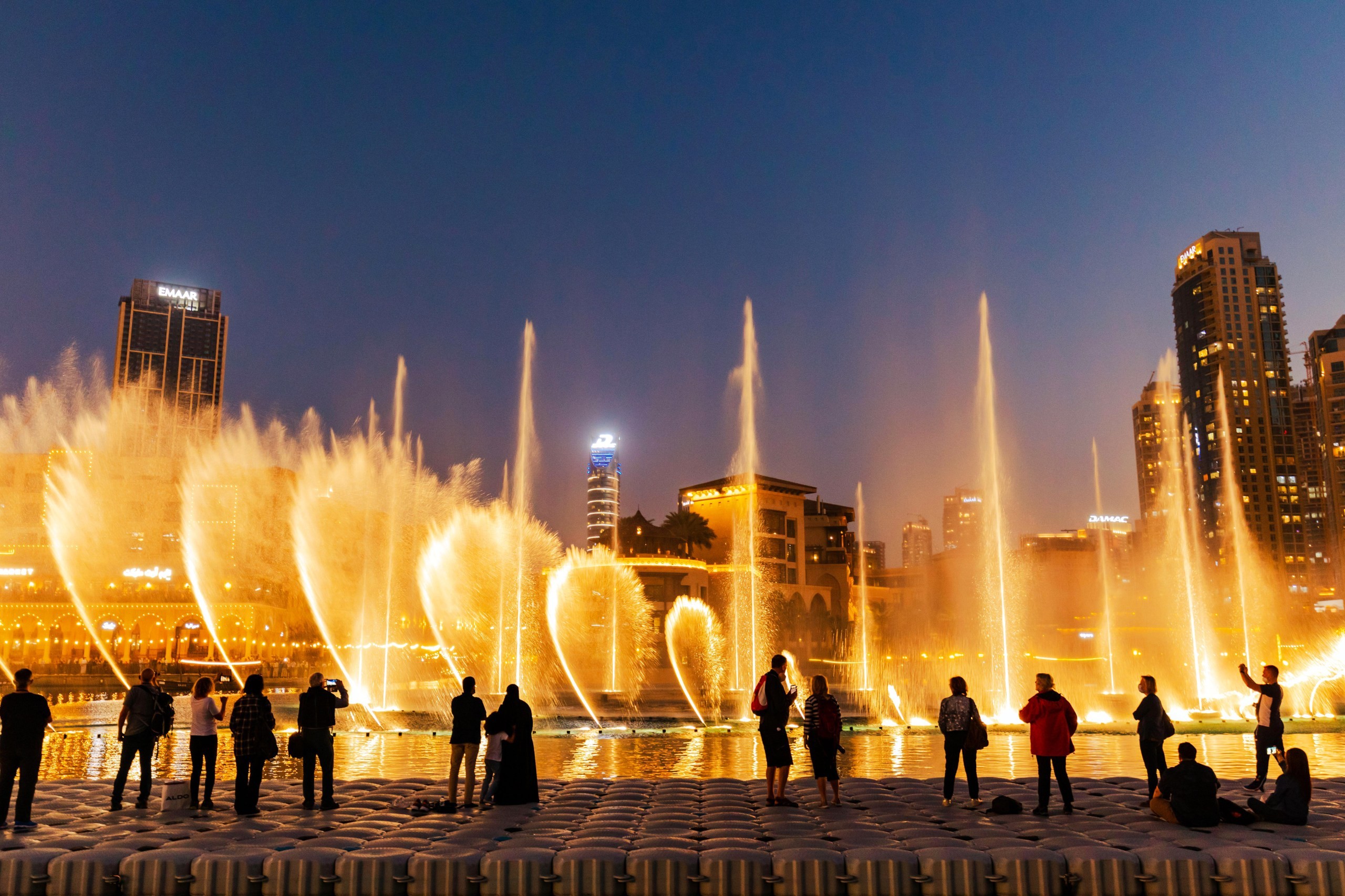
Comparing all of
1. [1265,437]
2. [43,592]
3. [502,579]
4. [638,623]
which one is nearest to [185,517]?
[43,592]

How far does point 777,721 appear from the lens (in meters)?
11.4

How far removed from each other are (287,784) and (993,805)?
9266 mm

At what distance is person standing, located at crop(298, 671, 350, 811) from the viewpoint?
11.4 metres

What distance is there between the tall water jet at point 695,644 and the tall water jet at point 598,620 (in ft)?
7.01

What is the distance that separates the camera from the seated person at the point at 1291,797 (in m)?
10.1

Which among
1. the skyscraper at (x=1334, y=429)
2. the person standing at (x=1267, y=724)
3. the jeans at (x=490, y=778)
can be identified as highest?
the skyscraper at (x=1334, y=429)

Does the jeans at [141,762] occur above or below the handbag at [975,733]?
below

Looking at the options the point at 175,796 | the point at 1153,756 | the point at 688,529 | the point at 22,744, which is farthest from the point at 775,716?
the point at 688,529

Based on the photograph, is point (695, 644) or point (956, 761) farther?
point (695, 644)

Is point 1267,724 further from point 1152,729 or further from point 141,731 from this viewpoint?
point 141,731

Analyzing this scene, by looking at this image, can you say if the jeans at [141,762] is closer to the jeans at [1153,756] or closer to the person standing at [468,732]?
the person standing at [468,732]

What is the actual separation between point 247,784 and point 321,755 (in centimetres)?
83

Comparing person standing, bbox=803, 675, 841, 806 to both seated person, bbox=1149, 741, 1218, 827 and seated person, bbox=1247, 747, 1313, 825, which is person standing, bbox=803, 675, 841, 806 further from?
seated person, bbox=1247, 747, 1313, 825

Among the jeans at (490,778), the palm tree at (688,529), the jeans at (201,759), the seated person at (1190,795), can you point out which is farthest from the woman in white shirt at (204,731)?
the palm tree at (688,529)
